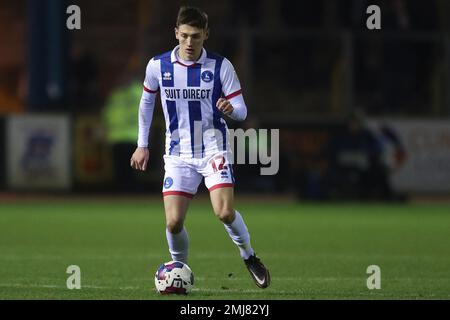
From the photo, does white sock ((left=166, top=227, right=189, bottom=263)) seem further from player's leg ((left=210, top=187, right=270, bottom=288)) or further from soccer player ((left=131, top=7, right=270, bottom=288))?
player's leg ((left=210, top=187, right=270, bottom=288))

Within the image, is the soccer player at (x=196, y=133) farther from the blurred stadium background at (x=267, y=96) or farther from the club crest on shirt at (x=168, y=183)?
the blurred stadium background at (x=267, y=96)

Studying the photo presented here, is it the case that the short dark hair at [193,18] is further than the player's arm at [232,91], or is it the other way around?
the player's arm at [232,91]

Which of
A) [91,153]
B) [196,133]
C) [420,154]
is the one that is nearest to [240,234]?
[196,133]

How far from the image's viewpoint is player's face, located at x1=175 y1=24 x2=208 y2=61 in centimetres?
912

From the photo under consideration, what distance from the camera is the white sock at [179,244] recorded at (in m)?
9.43

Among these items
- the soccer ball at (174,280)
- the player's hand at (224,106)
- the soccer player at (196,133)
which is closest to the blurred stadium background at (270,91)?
the soccer player at (196,133)

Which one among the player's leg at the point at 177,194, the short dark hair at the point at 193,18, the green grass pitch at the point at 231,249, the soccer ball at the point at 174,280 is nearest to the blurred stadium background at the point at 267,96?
the green grass pitch at the point at 231,249

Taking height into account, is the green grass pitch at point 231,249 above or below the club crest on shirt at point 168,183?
below

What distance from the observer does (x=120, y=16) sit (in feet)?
91.9

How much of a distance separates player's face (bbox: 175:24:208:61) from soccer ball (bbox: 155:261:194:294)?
4.97ft

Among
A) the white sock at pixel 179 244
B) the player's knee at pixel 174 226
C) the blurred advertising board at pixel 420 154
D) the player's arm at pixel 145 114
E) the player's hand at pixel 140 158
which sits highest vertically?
the player's arm at pixel 145 114

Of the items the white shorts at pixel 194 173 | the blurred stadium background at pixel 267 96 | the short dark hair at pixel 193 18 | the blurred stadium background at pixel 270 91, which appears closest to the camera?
the short dark hair at pixel 193 18

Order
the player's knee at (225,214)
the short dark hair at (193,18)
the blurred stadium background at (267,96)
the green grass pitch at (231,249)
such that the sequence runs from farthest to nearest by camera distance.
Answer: the blurred stadium background at (267,96) < the green grass pitch at (231,249) < the player's knee at (225,214) < the short dark hair at (193,18)

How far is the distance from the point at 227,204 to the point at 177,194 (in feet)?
1.26
